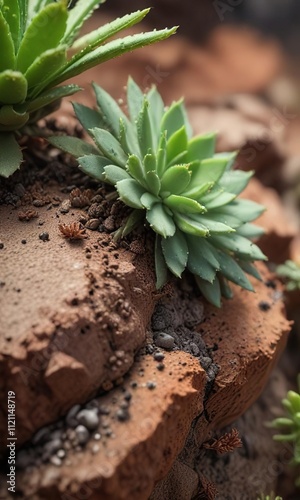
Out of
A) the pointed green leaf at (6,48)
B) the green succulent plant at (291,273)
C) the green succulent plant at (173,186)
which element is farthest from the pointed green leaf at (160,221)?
the green succulent plant at (291,273)

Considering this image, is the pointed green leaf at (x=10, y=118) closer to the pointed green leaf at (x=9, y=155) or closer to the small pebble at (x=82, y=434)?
the pointed green leaf at (x=9, y=155)

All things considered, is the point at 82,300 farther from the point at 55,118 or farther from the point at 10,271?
the point at 55,118

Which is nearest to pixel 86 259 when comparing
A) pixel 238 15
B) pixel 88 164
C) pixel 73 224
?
pixel 73 224

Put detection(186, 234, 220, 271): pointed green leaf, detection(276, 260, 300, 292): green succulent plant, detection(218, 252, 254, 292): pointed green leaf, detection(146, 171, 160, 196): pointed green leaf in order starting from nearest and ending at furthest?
1. detection(146, 171, 160, 196): pointed green leaf
2. detection(186, 234, 220, 271): pointed green leaf
3. detection(218, 252, 254, 292): pointed green leaf
4. detection(276, 260, 300, 292): green succulent plant

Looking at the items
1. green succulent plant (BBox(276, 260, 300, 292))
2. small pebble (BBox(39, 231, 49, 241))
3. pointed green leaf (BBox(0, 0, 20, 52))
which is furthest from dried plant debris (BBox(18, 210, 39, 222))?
green succulent plant (BBox(276, 260, 300, 292))

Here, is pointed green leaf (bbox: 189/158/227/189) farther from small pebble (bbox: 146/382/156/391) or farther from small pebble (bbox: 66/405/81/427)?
small pebble (bbox: 66/405/81/427)

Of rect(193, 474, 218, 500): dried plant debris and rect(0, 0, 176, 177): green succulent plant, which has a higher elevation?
rect(0, 0, 176, 177): green succulent plant
